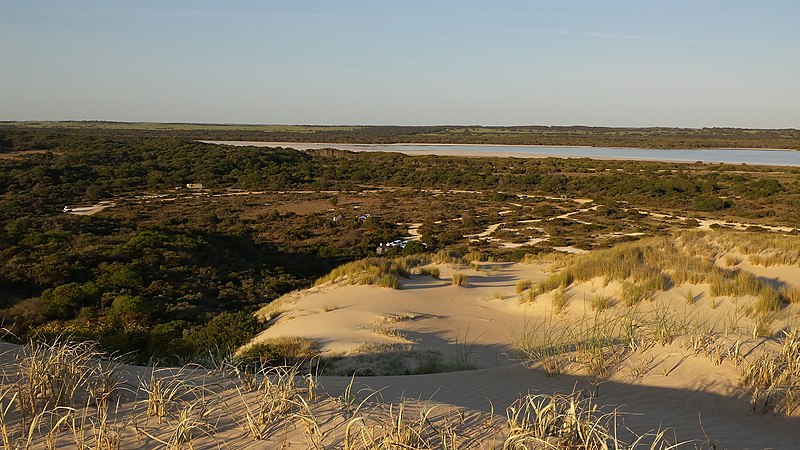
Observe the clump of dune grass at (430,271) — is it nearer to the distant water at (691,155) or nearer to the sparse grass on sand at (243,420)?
the sparse grass on sand at (243,420)

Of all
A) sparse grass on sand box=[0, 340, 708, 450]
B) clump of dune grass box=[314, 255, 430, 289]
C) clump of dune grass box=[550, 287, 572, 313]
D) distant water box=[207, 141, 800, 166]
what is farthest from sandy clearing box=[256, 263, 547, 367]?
distant water box=[207, 141, 800, 166]

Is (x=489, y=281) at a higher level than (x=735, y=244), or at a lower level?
lower

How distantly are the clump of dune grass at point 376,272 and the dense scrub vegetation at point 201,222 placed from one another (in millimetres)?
2352

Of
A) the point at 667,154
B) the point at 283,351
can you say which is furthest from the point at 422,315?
the point at 667,154

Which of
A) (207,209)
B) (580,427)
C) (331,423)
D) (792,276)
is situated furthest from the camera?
(207,209)

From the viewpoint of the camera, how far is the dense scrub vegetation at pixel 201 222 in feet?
44.9

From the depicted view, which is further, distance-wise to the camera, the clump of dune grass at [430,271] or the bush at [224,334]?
the clump of dune grass at [430,271]

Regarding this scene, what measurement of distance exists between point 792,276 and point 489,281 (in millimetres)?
6826

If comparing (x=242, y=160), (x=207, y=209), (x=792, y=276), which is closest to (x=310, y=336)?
(x=792, y=276)

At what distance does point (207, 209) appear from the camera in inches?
1377

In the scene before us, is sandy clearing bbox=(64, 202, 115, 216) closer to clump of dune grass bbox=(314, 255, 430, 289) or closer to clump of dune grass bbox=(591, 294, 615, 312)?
clump of dune grass bbox=(314, 255, 430, 289)

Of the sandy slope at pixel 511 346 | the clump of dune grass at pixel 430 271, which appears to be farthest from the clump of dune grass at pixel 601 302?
the clump of dune grass at pixel 430 271

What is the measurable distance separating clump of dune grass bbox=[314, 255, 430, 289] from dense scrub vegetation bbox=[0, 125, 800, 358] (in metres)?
2.35

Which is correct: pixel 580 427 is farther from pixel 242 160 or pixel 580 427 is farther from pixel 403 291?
pixel 242 160
